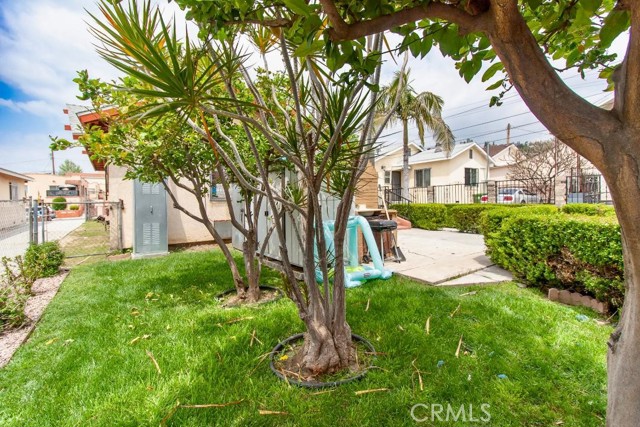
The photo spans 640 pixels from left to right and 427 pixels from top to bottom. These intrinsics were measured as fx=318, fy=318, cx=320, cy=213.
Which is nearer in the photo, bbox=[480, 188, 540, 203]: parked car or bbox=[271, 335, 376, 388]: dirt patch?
bbox=[271, 335, 376, 388]: dirt patch

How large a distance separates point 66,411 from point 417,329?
104 inches

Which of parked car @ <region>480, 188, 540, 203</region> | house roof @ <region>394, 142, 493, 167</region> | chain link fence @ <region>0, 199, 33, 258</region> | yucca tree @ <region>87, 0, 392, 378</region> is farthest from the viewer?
house roof @ <region>394, 142, 493, 167</region>

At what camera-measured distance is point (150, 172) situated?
392cm

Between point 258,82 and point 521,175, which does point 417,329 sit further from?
point 521,175

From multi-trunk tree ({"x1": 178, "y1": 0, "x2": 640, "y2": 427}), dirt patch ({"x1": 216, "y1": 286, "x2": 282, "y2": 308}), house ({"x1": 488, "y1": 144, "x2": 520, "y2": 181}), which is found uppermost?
house ({"x1": 488, "y1": 144, "x2": 520, "y2": 181})

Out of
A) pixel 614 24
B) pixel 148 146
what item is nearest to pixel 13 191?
pixel 148 146

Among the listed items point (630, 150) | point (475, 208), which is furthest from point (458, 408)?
point (475, 208)

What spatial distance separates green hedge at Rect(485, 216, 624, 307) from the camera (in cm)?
315

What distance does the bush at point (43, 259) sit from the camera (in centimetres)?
544

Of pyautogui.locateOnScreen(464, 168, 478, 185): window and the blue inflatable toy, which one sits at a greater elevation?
pyautogui.locateOnScreen(464, 168, 478, 185): window

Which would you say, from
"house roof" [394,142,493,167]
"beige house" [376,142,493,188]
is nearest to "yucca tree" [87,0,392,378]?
"beige house" [376,142,493,188]

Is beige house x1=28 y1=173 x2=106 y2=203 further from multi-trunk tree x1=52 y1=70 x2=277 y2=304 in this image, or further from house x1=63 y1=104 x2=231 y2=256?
multi-trunk tree x1=52 y1=70 x2=277 y2=304

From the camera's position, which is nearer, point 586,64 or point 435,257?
point 586,64

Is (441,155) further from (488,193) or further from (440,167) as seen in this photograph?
(488,193)
